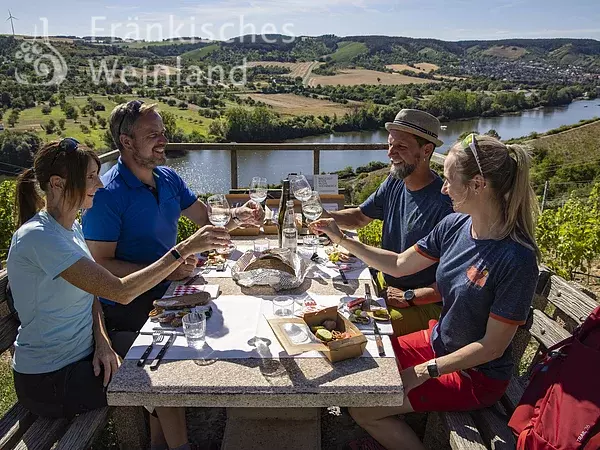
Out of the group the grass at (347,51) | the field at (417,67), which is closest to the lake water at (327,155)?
the field at (417,67)

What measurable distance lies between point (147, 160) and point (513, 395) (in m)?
1.99

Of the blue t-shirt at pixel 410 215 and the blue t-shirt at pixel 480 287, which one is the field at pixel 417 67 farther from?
the blue t-shirt at pixel 480 287

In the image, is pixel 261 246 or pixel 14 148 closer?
pixel 261 246

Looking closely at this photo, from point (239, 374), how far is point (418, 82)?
85092 mm

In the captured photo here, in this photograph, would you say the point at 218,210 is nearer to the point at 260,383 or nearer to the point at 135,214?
the point at 135,214

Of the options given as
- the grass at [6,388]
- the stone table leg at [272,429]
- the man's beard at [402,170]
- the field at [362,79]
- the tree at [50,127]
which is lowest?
the grass at [6,388]

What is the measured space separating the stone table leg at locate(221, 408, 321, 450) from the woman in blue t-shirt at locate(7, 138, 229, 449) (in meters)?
0.27

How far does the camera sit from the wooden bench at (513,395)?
1.63 meters

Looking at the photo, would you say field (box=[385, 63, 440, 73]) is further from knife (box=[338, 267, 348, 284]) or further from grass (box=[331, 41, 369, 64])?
knife (box=[338, 267, 348, 284])

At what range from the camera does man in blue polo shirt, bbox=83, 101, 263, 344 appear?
2.25 m

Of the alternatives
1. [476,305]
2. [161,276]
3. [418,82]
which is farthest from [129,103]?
[418,82]

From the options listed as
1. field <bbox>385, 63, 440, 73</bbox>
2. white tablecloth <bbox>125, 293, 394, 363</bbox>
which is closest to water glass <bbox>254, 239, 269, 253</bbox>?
white tablecloth <bbox>125, 293, 394, 363</bbox>

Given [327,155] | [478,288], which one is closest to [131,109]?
[478,288]

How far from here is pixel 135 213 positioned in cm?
234
